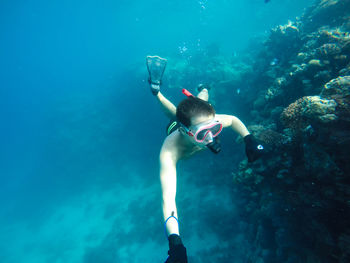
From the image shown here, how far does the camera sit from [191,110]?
9.00 ft

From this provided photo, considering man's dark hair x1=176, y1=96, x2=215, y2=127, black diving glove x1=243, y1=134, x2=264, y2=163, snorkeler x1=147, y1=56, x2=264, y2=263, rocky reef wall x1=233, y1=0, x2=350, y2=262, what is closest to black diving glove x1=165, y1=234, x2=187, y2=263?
snorkeler x1=147, y1=56, x2=264, y2=263

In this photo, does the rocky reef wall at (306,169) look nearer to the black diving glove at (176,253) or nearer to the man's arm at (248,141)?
the man's arm at (248,141)

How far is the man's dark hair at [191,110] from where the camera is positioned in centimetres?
274

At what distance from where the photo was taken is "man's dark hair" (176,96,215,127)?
2.74m

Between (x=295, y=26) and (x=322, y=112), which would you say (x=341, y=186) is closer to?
(x=322, y=112)

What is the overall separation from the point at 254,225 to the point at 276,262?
5.68 feet

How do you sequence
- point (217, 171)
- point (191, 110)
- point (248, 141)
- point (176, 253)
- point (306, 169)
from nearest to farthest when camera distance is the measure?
point (176, 253) < point (191, 110) < point (248, 141) < point (306, 169) < point (217, 171)

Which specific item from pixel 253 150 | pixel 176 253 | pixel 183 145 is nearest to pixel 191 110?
pixel 183 145

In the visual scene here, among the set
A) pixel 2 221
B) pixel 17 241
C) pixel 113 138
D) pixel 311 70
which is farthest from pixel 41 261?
pixel 311 70

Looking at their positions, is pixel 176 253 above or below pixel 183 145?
below

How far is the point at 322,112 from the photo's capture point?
367cm

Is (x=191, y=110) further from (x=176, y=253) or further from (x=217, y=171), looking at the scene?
(x=217, y=171)

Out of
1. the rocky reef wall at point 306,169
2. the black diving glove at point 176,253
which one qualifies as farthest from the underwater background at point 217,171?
the black diving glove at point 176,253

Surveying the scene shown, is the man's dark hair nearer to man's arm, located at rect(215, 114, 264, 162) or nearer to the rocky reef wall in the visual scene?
man's arm, located at rect(215, 114, 264, 162)
